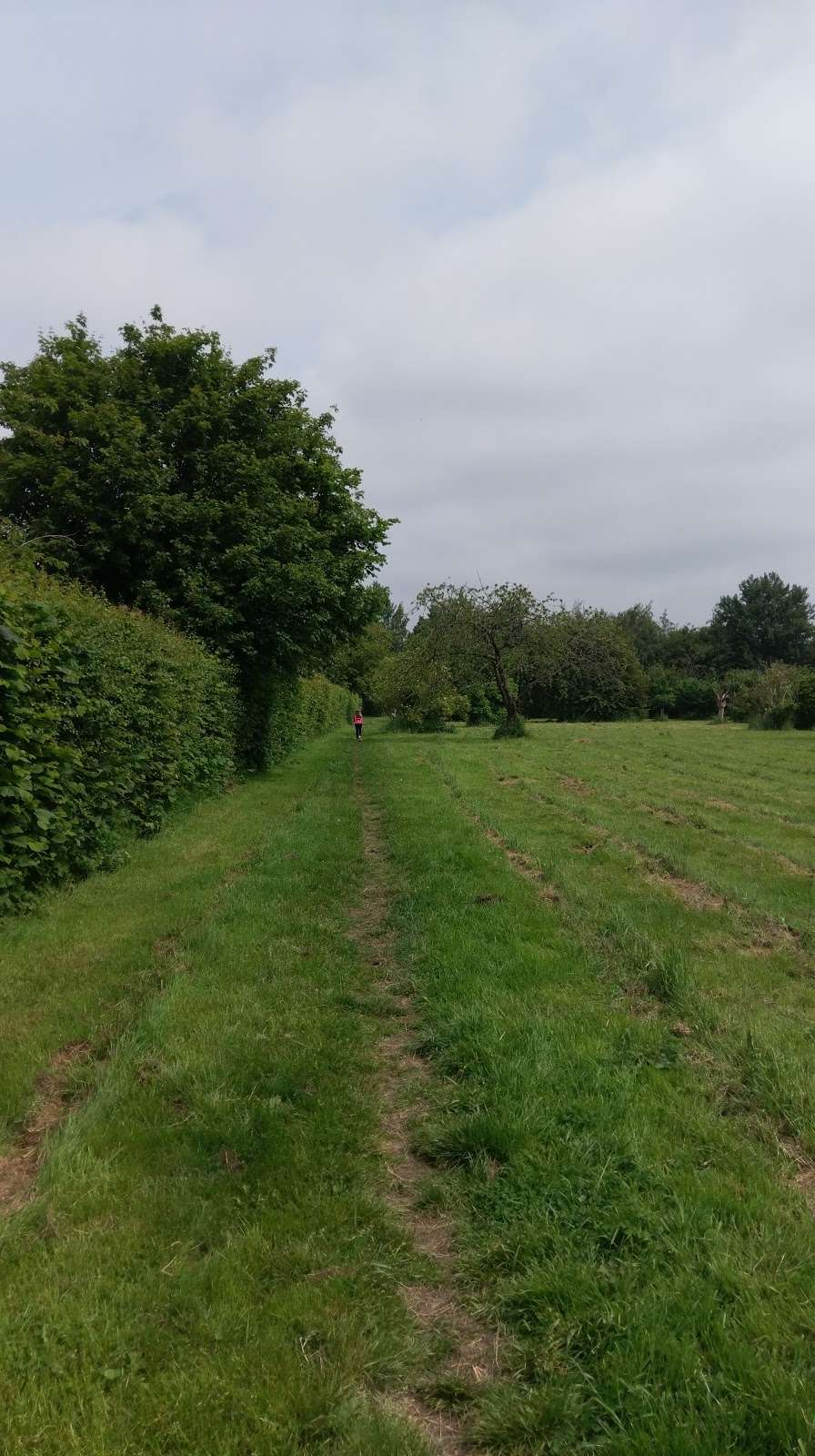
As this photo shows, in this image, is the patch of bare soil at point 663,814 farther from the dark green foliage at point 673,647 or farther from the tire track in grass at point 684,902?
the dark green foliage at point 673,647

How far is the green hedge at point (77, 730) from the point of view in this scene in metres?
6.07

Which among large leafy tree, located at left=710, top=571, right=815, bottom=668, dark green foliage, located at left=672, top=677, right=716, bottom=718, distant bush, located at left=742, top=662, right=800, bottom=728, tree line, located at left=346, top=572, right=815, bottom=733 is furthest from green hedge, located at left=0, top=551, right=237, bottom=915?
large leafy tree, located at left=710, top=571, right=815, bottom=668

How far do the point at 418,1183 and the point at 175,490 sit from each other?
17.0 metres

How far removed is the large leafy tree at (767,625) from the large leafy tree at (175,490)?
69.0 m

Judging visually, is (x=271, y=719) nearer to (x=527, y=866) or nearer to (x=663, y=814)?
(x=663, y=814)

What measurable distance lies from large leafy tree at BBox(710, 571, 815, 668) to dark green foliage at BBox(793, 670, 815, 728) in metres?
44.1

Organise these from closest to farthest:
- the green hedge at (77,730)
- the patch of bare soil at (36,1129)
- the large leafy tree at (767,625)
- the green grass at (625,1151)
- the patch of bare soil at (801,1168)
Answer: the green grass at (625,1151) → the patch of bare soil at (801,1168) → the patch of bare soil at (36,1129) → the green hedge at (77,730) → the large leafy tree at (767,625)

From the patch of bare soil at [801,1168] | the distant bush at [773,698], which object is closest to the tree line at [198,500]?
the patch of bare soil at [801,1168]

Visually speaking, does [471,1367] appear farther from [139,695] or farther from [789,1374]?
[139,695]

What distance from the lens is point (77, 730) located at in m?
7.63

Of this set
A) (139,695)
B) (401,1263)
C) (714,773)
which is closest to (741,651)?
(714,773)

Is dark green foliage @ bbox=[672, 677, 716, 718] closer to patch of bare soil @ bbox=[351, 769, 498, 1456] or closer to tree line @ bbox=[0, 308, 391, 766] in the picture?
tree line @ bbox=[0, 308, 391, 766]

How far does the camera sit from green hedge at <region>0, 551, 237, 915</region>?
19.9 ft

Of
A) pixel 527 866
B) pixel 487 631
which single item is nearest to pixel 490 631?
pixel 487 631
